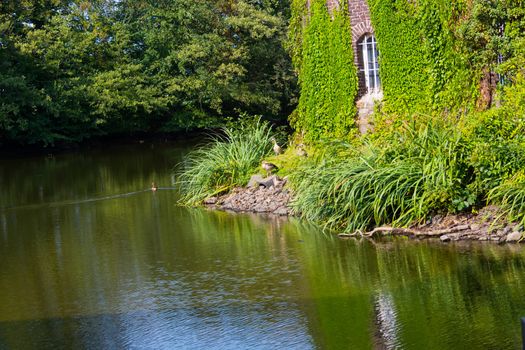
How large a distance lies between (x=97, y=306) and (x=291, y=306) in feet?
8.26

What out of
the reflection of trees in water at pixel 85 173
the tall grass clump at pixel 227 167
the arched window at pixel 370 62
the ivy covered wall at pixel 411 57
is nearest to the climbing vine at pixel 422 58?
the ivy covered wall at pixel 411 57

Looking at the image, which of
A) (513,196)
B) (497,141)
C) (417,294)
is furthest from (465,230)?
(417,294)

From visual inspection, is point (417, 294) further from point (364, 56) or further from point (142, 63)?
point (142, 63)

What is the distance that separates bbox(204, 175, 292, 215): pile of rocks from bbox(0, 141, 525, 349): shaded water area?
0.48 metres

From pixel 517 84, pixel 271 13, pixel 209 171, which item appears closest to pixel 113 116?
pixel 271 13

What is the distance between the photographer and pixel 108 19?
1594 inches

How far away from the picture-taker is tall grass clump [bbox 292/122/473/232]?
1289 centimetres

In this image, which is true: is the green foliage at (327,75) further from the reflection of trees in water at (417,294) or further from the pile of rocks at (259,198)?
the reflection of trees in water at (417,294)

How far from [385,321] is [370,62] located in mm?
10159

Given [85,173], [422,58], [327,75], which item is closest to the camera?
[422,58]

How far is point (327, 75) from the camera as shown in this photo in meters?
18.7

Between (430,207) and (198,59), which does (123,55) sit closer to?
(198,59)

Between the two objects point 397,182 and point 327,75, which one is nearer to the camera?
point 397,182

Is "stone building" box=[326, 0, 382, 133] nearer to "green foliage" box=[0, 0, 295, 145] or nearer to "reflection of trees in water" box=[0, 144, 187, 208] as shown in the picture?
"reflection of trees in water" box=[0, 144, 187, 208]
